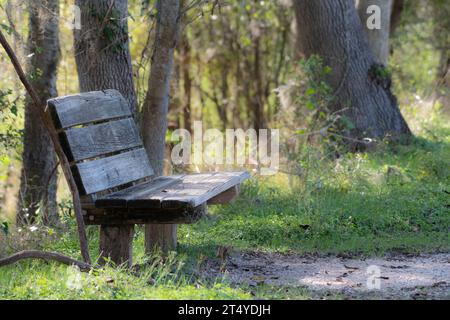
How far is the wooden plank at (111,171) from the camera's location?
555 centimetres

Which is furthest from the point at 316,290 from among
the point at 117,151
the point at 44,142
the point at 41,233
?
the point at 44,142

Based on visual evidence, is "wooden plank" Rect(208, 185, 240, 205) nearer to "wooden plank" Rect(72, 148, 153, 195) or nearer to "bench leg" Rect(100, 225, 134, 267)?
"wooden plank" Rect(72, 148, 153, 195)

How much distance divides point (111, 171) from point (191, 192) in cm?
69

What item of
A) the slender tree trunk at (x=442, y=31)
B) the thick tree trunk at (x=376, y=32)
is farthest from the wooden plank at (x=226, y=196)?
the slender tree trunk at (x=442, y=31)

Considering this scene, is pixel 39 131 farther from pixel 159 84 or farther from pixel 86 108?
pixel 86 108

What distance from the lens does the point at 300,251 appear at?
23.4 ft

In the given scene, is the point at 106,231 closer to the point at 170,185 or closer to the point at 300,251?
the point at 170,185

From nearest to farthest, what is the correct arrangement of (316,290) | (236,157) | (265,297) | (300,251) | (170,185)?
(265,297), (316,290), (170,185), (300,251), (236,157)

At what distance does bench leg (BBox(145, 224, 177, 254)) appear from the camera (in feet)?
21.3

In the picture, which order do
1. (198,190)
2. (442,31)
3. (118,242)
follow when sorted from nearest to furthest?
(118,242)
(198,190)
(442,31)

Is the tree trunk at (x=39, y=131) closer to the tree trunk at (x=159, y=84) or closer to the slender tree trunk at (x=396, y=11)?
the tree trunk at (x=159, y=84)

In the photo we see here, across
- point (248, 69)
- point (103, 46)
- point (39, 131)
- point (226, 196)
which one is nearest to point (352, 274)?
A: point (226, 196)

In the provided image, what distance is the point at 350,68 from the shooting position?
10805 mm

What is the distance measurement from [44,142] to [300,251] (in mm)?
3758
